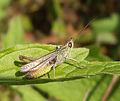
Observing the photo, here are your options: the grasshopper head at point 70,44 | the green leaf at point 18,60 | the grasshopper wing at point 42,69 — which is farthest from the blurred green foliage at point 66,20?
the green leaf at point 18,60

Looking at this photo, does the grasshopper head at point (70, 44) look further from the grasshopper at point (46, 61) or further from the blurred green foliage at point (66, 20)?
the blurred green foliage at point (66, 20)

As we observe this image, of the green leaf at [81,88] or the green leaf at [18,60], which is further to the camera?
the green leaf at [81,88]

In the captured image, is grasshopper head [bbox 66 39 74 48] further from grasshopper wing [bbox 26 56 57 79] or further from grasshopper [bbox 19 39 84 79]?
grasshopper wing [bbox 26 56 57 79]

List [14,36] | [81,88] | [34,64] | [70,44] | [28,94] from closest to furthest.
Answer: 1. [34,64]
2. [70,44]
3. [81,88]
4. [28,94]
5. [14,36]

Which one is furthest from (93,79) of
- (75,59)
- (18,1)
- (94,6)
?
(18,1)

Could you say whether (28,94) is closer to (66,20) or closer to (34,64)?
(34,64)

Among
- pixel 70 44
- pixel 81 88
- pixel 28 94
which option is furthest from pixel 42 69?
pixel 28 94
